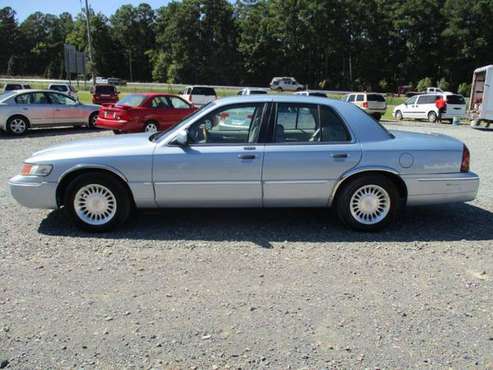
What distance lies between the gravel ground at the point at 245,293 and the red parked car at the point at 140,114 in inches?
344

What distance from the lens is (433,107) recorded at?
26516 mm

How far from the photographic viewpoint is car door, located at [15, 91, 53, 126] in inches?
627

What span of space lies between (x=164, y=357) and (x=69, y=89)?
3319 centimetres

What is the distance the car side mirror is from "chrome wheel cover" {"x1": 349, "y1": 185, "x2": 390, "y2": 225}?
2.00 meters

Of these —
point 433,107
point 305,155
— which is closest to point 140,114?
point 305,155

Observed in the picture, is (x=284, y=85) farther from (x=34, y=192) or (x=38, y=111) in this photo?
(x=34, y=192)

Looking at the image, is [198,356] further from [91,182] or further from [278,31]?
[278,31]

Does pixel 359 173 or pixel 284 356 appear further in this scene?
pixel 359 173

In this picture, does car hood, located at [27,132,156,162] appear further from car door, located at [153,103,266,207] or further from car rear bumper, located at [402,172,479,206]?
car rear bumper, located at [402,172,479,206]

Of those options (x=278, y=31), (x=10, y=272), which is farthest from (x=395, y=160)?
(x=278, y=31)

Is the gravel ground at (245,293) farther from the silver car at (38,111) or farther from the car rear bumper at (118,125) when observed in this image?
the silver car at (38,111)

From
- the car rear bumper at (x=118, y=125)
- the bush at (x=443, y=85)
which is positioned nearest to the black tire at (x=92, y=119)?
the car rear bumper at (x=118, y=125)

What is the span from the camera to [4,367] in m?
2.99

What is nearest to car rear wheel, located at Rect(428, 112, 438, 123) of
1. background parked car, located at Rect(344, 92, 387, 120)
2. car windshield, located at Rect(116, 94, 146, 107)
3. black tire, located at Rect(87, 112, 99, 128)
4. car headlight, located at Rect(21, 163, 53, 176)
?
background parked car, located at Rect(344, 92, 387, 120)
